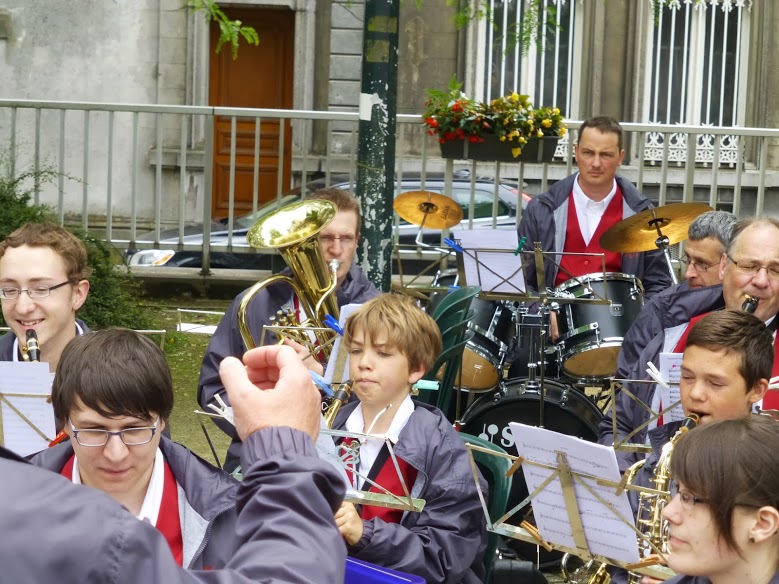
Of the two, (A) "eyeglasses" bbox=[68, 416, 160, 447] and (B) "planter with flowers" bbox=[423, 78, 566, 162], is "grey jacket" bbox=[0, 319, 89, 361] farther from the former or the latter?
(B) "planter with flowers" bbox=[423, 78, 566, 162]

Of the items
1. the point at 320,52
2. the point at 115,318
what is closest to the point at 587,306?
the point at 115,318

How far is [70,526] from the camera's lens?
1.22 m

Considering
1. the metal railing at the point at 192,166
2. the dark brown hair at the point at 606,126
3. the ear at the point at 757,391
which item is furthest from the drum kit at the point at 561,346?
the metal railing at the point at 192,166

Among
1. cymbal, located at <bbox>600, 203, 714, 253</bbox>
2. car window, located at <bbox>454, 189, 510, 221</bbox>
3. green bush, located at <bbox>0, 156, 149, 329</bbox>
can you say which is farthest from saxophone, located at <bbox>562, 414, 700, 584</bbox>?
car window, located at <bbox>454, 189, 510, 221</bbox>

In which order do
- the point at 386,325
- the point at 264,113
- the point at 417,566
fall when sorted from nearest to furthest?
the point at 417,566 → the point at 386,325 → the point at 264,113

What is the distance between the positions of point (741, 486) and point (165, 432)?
4.78 ft

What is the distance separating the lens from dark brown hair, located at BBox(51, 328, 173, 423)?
2.43 meters

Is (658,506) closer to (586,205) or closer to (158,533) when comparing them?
(158,533)

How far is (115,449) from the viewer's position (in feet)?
7.92

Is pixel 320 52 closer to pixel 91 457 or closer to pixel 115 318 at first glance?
pixel 115 318

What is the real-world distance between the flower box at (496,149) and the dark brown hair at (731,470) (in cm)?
547

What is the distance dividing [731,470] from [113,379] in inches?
Result: 47.5

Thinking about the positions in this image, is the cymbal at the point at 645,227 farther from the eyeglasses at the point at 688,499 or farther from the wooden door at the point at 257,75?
the wooden door at the point at 257,75

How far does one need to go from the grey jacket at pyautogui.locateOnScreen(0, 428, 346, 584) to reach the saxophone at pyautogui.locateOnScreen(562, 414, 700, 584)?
1.50 meters
